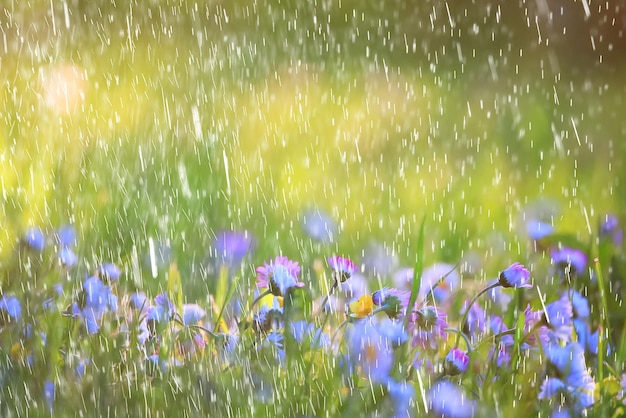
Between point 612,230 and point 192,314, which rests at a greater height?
point 612,230

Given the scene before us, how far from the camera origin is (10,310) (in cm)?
83

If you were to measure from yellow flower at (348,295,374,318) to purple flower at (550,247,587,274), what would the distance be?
23 cm

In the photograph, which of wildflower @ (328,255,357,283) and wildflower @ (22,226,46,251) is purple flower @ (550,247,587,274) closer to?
wildflower @ (328,255,357,283)

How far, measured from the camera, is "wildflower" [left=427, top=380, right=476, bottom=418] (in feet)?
2.31

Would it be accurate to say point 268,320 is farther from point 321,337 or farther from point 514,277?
point 514,277

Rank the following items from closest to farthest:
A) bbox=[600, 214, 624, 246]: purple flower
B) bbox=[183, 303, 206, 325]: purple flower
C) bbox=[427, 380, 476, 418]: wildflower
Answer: bbox=[427, 380, 476, 418]: wildflower, bbox=[183, 303, 206, 325]: purple flower, bbox=[600, 214, 624, 246]: purple flower

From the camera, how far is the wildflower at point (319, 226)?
1.03m

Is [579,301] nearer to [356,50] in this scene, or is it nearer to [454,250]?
[454,250]

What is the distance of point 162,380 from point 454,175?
64 centimetres

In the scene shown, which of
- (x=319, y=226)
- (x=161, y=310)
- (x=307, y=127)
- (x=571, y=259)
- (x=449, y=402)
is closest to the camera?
(x=449, y=402)

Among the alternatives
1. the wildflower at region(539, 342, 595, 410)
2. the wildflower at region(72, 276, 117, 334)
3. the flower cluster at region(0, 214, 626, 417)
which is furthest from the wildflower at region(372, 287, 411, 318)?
the wildflower at region(72, 276, 117, 334)

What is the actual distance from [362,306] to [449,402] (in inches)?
4.8

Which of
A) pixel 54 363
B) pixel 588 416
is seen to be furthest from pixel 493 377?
pixel 54 363

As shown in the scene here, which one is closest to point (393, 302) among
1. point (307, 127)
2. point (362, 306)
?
point (362, 306)
